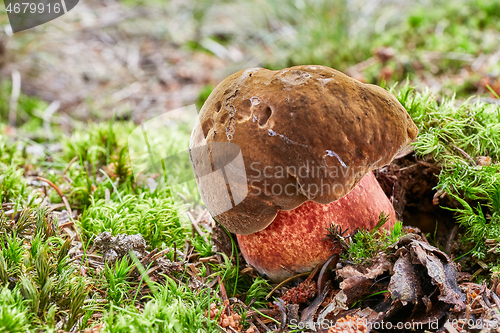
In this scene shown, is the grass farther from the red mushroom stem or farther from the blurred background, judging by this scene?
the blurred background

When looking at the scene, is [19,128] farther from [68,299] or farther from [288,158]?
[288,158]

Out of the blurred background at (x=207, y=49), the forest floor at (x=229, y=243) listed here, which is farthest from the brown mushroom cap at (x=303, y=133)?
the blurred background at (x=207, y=49)

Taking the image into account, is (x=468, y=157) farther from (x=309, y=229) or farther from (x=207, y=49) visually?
(x=207, y=49)

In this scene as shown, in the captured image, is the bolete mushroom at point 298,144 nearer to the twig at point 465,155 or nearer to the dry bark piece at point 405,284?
the dry bark piece at point 405,284

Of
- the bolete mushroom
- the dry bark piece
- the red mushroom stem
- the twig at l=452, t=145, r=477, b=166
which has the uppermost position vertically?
the bolete mushroom

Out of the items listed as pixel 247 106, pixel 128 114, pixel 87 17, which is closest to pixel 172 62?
pixel 87 17

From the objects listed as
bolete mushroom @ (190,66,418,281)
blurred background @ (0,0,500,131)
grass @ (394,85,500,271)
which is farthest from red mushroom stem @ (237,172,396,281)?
blurred background @ (0,0,500,131)

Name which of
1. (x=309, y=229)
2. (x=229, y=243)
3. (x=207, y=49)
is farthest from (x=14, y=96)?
(x=309, y=229)

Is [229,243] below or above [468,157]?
below
